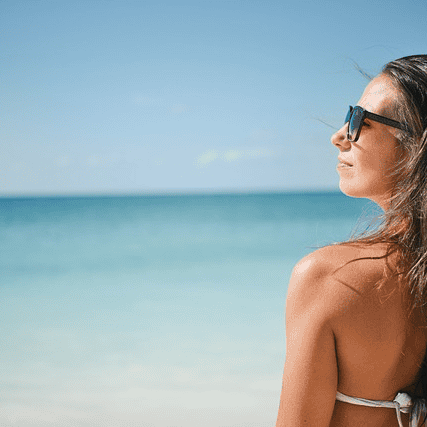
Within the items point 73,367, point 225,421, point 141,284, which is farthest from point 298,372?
point 141,284

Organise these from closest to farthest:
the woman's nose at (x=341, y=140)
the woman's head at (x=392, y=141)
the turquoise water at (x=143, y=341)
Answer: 1. the woman's head at (x=392, y=141)
2. the woman's nose at (x=341, y=140)
3. the turquoise water at (x=143, y=341)

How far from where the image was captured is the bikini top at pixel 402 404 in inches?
39.6

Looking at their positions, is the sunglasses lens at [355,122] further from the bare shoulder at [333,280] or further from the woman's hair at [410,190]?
the bare shoulder at [333,280]

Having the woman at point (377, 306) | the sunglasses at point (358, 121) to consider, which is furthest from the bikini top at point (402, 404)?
the sunglasses at point (358, 121)

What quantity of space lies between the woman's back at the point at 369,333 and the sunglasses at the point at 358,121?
282 mm

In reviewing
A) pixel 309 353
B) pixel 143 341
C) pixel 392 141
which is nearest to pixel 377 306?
pixel 309 353

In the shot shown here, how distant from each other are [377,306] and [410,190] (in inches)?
10.5

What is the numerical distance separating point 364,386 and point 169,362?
4.99 metres

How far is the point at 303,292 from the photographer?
0.96m

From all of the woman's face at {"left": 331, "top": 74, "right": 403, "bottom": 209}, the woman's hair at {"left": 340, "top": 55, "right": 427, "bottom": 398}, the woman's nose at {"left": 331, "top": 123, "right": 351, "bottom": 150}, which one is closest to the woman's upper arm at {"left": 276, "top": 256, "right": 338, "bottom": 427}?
the woman's hair at {"left": 340, "top": 55, "right": 427, "bottom": 398}

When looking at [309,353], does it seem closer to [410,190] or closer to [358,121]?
[410,190]

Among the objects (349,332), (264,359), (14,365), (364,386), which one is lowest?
(14,365)

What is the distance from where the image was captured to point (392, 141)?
1.12 m

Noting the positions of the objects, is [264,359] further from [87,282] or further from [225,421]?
[87,282]
